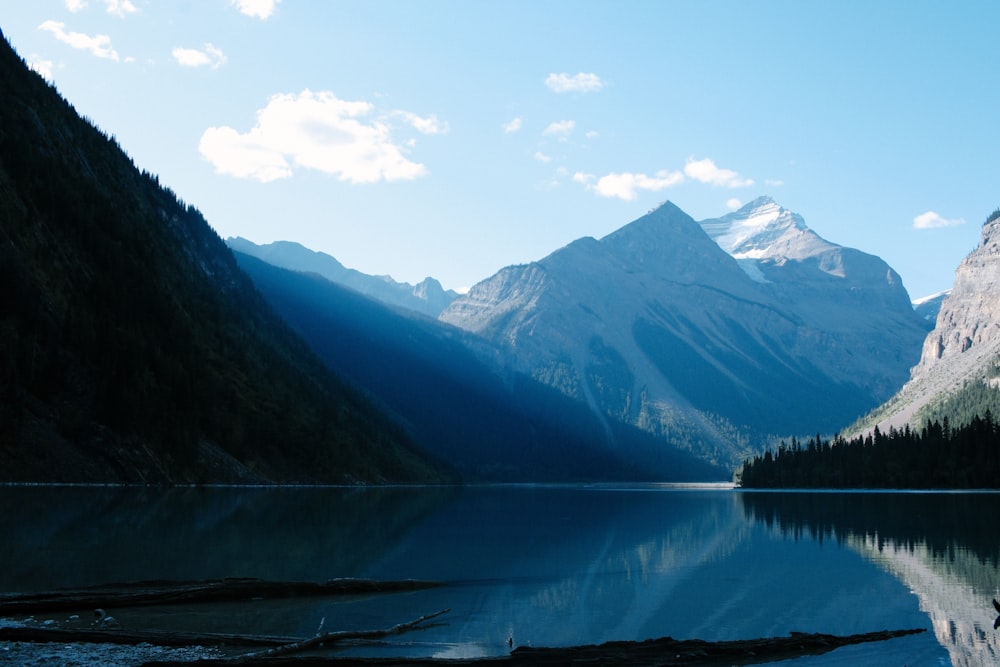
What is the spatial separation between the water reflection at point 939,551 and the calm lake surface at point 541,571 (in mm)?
180

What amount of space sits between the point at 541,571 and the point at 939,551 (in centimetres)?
2843

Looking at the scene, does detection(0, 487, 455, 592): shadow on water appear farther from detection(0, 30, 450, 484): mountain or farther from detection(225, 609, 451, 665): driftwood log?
detection(0, 30, 450, 484): mountain

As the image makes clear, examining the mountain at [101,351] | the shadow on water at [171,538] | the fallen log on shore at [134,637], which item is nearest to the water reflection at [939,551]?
the fallen log on shore at [134,637]

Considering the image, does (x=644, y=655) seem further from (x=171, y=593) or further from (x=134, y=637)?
(x=171, y=593)

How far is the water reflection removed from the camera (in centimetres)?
3425

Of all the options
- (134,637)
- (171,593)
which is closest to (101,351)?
(171,593)

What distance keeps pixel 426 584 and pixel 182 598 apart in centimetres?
1155

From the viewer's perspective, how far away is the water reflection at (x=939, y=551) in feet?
112

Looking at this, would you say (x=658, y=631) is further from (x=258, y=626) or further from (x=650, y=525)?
(x=650, y=525)

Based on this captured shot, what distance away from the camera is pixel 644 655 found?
28.3 metres

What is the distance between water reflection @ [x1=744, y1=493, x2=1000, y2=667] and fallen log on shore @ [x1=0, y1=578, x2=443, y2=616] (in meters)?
22.5

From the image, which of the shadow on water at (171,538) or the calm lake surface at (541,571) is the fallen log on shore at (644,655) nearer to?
the calm lake surface at (541,571)

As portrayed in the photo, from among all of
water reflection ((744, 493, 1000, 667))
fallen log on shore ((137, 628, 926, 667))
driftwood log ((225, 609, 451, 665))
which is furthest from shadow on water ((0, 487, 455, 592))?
water reflection ((744, 493, 1000, 667))

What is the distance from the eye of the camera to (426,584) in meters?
42.6
